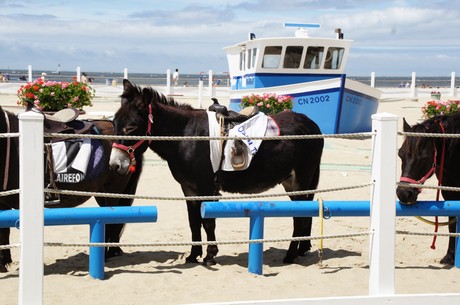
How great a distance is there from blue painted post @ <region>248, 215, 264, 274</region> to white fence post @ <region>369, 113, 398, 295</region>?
1488mm

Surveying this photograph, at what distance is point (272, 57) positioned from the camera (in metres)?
20.2

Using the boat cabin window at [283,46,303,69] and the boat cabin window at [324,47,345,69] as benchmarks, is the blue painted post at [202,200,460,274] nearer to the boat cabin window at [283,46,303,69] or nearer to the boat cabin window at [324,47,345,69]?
the boat cabin window at [283,46,303,69]

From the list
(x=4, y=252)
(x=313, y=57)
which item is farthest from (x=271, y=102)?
(x=4, y=252)

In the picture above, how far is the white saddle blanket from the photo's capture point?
654cm

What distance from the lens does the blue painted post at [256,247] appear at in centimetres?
619

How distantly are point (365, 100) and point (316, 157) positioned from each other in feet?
46.0

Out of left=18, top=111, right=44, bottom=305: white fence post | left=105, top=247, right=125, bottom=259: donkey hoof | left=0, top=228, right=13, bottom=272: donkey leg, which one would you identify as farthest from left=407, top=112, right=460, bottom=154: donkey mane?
left=0, top=228, right=13, bottom=272: donkey leg

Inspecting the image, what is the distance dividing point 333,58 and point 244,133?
47.7ft

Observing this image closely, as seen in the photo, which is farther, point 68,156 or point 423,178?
point 68,156

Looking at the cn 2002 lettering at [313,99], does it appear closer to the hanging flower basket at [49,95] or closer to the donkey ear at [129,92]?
the hanging flower basket at [49,95]

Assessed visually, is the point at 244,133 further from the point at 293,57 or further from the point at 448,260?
the point at 293,57

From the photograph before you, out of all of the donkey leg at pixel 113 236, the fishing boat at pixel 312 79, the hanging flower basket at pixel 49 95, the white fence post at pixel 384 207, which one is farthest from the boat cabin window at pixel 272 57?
the white fence post at pixel 384 207

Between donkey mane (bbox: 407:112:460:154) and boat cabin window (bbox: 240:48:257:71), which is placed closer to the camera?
donkey mane (bbox: 407:112:460:154)

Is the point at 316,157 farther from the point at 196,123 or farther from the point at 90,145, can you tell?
the point at 90,145
